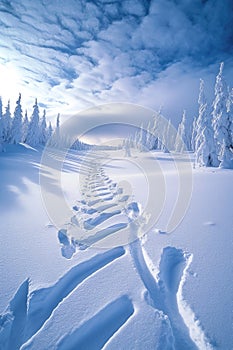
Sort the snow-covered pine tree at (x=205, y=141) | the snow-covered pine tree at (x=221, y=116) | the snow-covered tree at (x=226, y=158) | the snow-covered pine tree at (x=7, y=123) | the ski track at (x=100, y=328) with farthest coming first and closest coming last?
the snow-covered pine tree at (x=7, y=123) < the snow-covered pine tree at (x=205, y=141) < the snow-covered pine tree at (x=221, y=116) < the snow-covered tree at (x=226, y=158) < the ski track at (x=100, y=328)

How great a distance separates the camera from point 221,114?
79.6ft

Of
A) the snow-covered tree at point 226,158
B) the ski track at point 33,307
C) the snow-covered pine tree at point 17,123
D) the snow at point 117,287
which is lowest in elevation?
the ski track at point 33,307

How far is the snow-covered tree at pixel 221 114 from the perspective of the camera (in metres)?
24.0

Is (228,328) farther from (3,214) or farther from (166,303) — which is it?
(3,214)

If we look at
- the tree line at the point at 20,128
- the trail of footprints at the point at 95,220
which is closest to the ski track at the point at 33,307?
the trail of footprints at the point at 95,220

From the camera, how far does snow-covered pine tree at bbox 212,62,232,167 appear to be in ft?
78.4

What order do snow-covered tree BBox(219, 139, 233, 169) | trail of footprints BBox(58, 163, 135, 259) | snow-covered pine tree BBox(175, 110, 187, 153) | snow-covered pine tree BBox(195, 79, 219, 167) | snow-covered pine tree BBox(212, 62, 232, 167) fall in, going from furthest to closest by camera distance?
1. snow-covered pine tree BBox(175, 110, 187, 153)
2. snow-covered pine tree BBox(195, 79, 219, 167)
3. snow-covered pine tree BBox(212, 62, 232, 167)
4. snow-covered tree BBox(219, 139, 233, 169)
5. trail of footprints BBox(58, 163, 135, 259)

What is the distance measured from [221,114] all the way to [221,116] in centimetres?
28

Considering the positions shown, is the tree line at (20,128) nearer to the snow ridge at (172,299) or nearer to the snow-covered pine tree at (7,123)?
the snow-covered pine tree at (7,123)

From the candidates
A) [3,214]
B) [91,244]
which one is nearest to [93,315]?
[91,244]

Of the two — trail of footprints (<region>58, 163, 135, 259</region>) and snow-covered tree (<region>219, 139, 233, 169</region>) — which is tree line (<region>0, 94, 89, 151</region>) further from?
snow-covered tree (<region>219, 139, 233, 169</region>)

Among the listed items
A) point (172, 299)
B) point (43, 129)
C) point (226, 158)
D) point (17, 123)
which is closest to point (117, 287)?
point (172, 299)

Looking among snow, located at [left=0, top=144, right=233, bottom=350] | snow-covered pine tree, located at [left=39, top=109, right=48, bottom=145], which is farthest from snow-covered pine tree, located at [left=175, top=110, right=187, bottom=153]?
snow, located at [left=0, top=144, right=233, bottom=350]

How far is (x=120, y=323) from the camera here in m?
2.49
